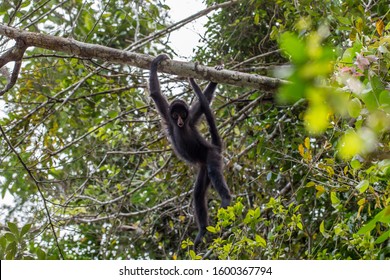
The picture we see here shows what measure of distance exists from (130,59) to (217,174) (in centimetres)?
192

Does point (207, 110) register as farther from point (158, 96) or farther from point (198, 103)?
point (158, 96)

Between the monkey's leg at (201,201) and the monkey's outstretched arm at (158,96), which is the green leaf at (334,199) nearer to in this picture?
the monkey's outstretched arm at (158,96)

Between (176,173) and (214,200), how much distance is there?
62 centimetres

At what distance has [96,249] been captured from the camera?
8250 millimetres

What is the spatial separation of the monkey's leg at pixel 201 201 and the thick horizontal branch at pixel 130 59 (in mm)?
1958

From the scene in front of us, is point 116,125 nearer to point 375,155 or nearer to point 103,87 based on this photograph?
point 103,87

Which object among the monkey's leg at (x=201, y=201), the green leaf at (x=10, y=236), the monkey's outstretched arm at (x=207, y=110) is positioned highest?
the monkey's outstretched arm at (x=207, y=110)

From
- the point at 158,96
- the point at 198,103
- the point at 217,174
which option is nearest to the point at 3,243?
the point at 158,96

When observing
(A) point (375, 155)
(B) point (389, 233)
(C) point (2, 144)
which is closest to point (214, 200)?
(C) point (2, 144)

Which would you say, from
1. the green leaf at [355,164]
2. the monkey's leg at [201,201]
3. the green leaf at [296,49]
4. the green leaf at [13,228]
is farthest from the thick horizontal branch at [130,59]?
the green leaf at [296,49]

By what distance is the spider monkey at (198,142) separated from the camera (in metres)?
5.56

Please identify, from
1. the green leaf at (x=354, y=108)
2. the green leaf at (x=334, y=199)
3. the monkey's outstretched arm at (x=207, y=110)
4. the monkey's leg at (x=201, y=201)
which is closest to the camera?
the green leaf at (x=354, y=108)

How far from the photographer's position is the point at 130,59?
4.10 m
